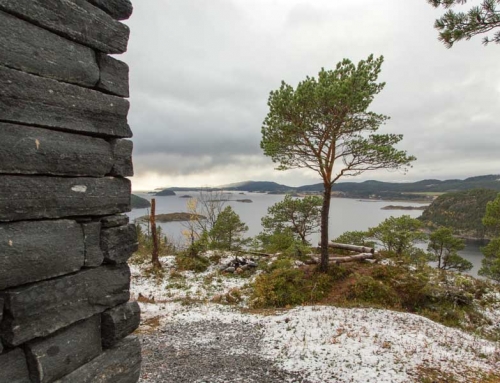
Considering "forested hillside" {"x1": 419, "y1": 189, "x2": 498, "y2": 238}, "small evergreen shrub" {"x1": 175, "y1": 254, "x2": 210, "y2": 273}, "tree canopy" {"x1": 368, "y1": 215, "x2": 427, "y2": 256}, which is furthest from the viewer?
"forested hillside" {"x1": 419, "y1": 189, "x2": 498, "y2": 238}

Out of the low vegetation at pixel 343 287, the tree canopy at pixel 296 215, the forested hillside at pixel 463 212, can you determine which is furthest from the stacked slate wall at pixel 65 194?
the forested hillside at pixel 463 212

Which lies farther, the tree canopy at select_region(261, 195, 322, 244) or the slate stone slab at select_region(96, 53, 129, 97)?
the tree canopy at select_region(261, 195, 322, 244)

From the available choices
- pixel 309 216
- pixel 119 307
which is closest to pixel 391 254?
pixel 309 216

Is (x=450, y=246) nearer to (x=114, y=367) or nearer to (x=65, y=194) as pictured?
(x=114, y=367)

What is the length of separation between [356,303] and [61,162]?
1133 centimetres

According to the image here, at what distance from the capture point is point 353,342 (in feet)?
23.2

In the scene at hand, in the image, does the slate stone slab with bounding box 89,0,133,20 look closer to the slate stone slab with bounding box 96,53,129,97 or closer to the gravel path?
the slate stone slab with bounding box 96,53,129,97

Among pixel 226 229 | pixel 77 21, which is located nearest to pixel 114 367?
pixel 77 21

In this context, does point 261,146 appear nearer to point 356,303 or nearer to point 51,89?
point 356,303

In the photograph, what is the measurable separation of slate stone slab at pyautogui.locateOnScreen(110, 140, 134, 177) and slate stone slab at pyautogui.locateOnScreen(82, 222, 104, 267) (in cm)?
53

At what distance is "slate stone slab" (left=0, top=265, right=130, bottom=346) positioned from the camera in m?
1.91

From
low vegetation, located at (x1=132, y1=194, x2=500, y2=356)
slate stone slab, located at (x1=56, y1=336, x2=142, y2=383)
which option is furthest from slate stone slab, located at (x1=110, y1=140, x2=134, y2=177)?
low vegetation, located at (x1=132, y1=194, x2=500, y2=356)

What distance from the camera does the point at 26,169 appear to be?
2.01 metres

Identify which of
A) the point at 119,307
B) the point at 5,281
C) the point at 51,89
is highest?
the point at 51,89
